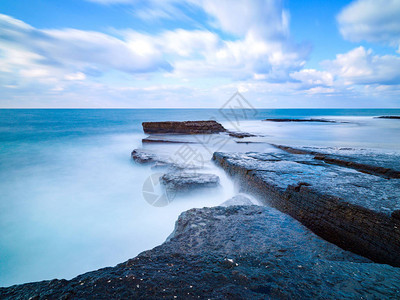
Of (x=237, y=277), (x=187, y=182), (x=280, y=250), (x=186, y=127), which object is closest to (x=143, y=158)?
(x=187, y=182)

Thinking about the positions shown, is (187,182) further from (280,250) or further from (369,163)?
(369,163)

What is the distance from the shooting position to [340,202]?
303 centimetres

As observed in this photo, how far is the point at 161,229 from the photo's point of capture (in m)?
4.48

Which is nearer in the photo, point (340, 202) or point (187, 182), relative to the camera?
point (340, 202)

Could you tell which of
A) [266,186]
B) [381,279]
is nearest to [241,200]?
[266,186]

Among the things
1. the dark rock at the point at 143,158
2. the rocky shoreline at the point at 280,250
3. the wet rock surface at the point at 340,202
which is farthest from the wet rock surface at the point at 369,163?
the dark rock at the point at 143,158

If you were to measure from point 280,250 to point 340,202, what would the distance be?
55.6 inches

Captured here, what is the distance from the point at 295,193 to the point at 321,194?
47 cm

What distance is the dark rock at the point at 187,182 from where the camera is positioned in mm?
5515

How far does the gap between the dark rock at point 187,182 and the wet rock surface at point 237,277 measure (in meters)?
2.95

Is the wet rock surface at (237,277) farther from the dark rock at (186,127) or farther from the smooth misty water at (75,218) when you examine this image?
the dark rock at (186,127)

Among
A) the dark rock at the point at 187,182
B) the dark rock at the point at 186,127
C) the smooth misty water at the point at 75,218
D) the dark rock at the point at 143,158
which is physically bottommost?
the smooth misty water at the point at 75,218

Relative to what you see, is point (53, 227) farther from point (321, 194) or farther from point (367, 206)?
point (367, 206)

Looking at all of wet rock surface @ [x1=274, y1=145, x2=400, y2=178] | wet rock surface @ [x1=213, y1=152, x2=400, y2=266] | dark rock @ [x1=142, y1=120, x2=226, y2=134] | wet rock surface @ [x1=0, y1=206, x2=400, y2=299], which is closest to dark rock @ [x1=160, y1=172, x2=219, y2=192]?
wet rock surface @ [x1=213, y1=152, x2=400, y2=266]
